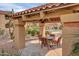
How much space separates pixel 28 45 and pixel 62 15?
0.49 meters

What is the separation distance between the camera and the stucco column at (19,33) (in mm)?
2389

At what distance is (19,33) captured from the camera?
240cm

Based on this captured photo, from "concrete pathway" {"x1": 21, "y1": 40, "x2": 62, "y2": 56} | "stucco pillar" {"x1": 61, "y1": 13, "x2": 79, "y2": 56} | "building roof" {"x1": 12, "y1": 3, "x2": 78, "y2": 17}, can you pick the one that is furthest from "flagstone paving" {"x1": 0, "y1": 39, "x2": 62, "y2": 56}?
"building roof" {"x1": 12, "y1": 3, "x2": 78, "y2": 17}

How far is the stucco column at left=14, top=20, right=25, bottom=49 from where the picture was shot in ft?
7.84

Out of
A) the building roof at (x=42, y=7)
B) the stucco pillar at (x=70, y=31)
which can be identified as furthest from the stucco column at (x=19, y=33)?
the stucco pillar at (x=70, y=31)

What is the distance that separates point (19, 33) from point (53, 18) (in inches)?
16.0

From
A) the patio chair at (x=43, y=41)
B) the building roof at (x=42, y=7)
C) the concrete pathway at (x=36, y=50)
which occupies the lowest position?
the concrete pathway at (x=36, y=50)

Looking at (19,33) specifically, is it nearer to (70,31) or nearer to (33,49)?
(33,49)

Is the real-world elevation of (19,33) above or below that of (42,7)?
below

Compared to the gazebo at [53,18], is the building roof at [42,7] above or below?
above

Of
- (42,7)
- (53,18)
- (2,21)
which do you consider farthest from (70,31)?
(2,21)

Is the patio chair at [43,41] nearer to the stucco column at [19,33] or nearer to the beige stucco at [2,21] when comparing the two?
the stucco column at [19,33]

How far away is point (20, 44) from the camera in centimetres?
237

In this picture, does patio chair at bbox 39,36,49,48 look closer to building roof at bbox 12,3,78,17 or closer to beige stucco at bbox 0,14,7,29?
building roof at bbox 12,3,78,17
